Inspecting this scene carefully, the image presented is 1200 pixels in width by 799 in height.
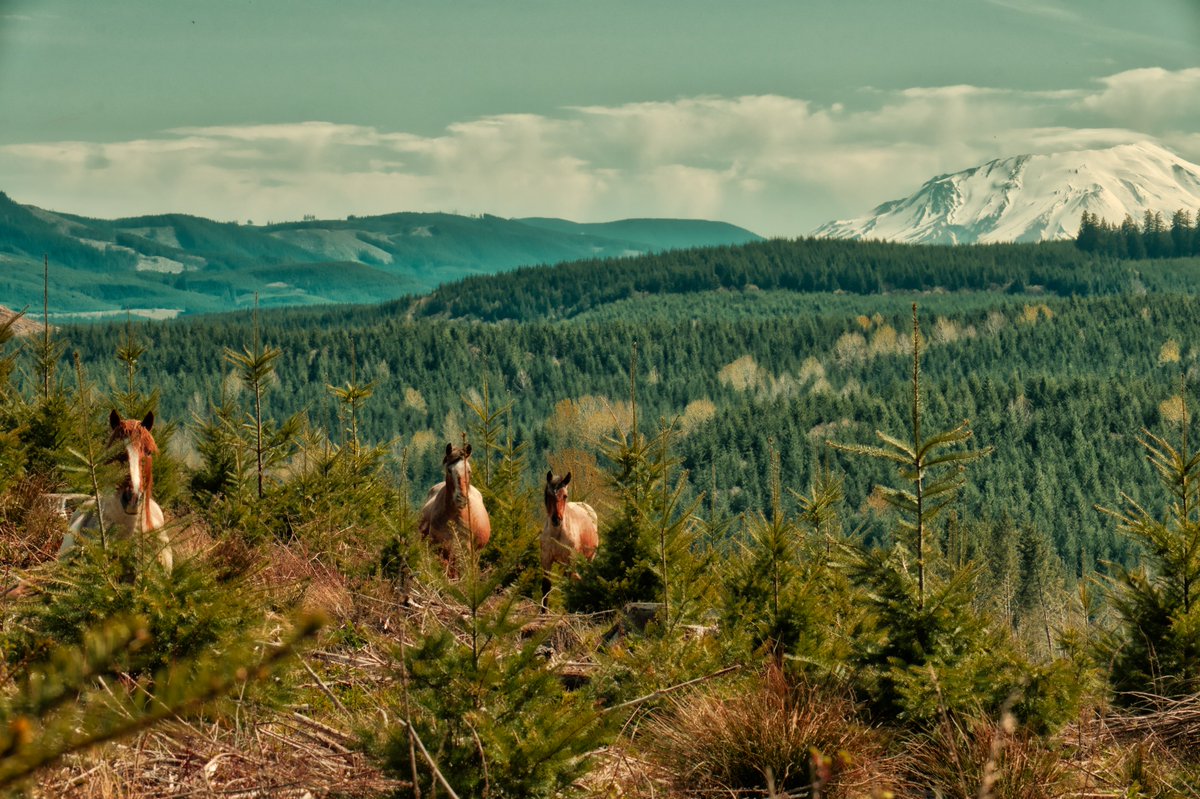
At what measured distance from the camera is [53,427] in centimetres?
1427

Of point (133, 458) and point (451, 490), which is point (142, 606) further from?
point (451, 490)

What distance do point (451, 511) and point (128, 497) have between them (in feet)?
19.0

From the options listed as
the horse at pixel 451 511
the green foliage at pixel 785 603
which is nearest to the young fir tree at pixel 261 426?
the horse at pixel 451 511

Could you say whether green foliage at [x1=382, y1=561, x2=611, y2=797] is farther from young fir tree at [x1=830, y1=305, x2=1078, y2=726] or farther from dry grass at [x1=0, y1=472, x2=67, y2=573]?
dry grass at [x1=0, y1=472, x2=67, y2=573]

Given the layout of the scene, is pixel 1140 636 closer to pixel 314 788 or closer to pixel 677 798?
pixel 677 798

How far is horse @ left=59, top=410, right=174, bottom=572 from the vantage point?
29.0 feet

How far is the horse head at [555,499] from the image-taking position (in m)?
14.2

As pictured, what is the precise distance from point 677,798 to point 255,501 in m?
8.84

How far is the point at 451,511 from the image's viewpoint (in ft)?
46.8

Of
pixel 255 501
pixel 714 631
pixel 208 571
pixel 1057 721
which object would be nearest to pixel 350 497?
pixel 255 501

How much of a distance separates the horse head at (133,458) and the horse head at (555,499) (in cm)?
565

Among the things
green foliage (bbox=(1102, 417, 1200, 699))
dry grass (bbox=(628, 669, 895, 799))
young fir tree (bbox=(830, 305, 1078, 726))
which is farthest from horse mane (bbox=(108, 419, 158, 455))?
green foliage (bbox=(1102, 417, 1200, 699))

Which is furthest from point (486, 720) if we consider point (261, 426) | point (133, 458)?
point (261, 426)

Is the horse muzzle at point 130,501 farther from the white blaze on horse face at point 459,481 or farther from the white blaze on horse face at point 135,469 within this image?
the white blaze on horse face at point 459,481
